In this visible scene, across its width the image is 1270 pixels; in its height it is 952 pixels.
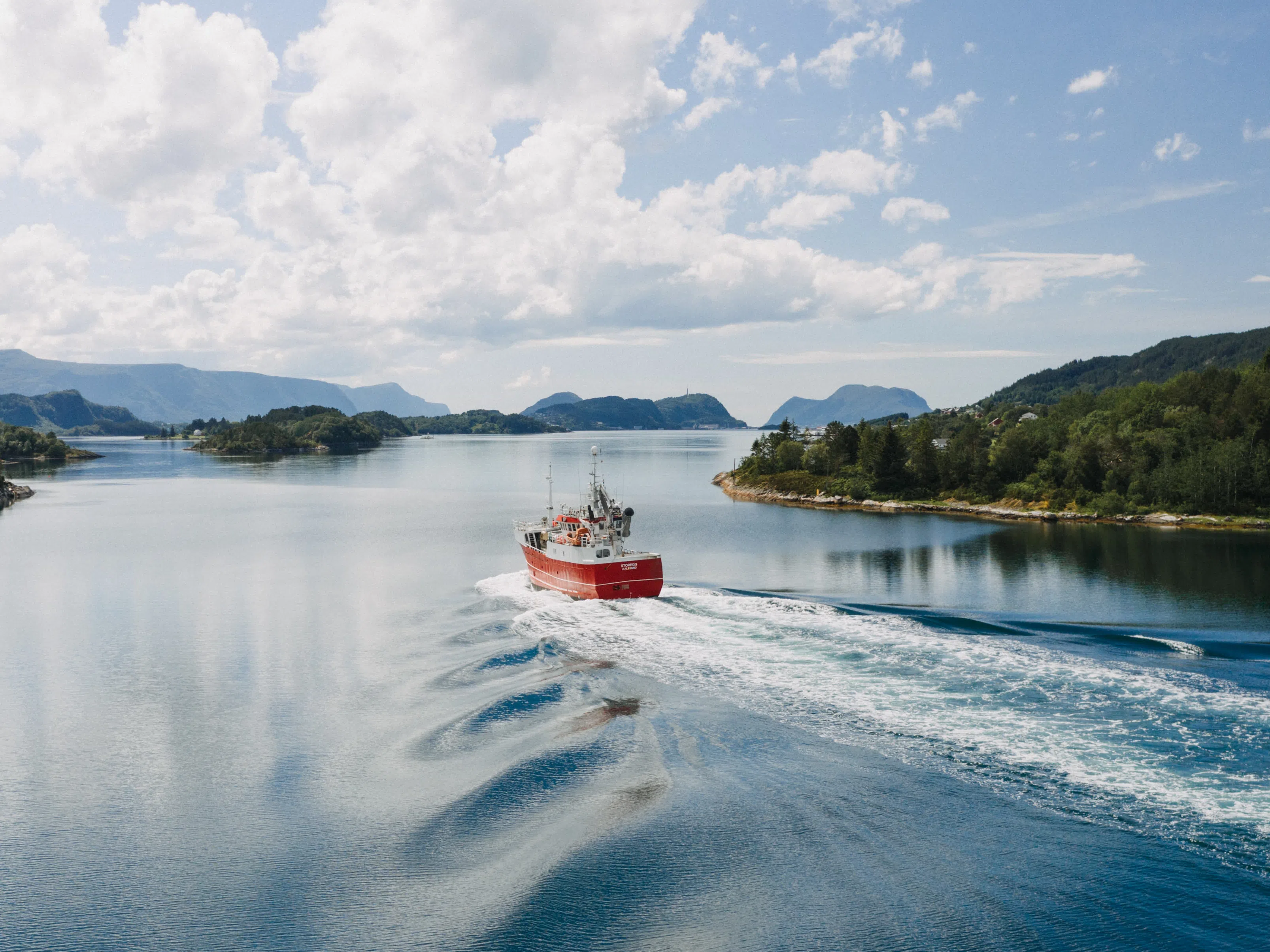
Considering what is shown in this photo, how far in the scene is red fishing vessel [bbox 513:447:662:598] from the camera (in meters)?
35.6

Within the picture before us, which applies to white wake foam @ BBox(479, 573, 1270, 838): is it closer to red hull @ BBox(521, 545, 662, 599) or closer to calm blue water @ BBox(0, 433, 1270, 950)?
calm blue water @ BBox(0, 433, 1270, 950)

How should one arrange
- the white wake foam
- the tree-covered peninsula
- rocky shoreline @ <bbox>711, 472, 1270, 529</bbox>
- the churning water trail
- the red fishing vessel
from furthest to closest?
1. the tree-covered peninsula
2. rocky shoreline @ <bbox>711, 472, 1270, 529</bbox>
3. the red fishing vessel
4. the white wake foam
5. the churning water trail

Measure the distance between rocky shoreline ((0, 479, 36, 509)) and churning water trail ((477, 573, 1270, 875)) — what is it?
84.3 m

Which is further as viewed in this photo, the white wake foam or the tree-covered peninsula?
the tree-covered peninsula

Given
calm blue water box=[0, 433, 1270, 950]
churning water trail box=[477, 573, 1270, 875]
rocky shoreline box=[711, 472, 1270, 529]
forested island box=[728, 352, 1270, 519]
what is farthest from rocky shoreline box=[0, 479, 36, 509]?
churning water trail box=[477, 573, 1270, 875]

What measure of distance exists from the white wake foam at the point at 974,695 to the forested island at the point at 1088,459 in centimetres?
4861

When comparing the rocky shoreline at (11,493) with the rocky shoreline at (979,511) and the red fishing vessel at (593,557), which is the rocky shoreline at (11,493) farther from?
the rocky shoreline at (979,511)

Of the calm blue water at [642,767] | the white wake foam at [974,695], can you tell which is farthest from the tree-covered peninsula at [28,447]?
the white wake foam at [974,695]

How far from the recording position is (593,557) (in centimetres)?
3681

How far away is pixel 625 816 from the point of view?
16.4 meters

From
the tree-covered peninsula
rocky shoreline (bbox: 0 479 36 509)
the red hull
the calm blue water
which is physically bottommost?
the calm blue water

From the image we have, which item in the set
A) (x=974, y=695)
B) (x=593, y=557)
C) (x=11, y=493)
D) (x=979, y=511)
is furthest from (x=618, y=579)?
(x=11, y=493)

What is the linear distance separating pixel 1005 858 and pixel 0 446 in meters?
212

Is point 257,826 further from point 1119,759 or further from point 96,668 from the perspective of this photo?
point 1119,759
